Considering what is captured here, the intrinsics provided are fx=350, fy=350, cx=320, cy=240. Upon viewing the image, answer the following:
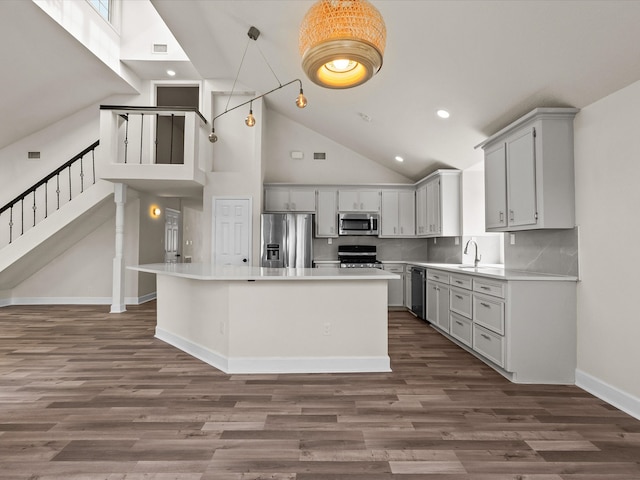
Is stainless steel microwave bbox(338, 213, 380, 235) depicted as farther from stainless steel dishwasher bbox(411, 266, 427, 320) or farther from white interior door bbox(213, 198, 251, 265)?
white interior door bbox(213, 198, 251, 265)

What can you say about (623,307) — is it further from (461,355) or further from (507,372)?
(461,355)


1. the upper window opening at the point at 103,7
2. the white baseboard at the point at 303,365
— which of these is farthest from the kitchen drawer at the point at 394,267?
the upper window opening at the point at 103,7

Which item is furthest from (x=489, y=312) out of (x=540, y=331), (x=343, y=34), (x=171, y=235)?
(x=171, y=235)

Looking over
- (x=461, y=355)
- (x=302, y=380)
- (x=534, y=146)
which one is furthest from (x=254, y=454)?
(x=534, y=146)

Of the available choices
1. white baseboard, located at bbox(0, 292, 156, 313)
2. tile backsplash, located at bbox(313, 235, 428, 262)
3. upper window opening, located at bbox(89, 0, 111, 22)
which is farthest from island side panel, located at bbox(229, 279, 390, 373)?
upper window opening, located at bbox(89, 0, 111, 22)

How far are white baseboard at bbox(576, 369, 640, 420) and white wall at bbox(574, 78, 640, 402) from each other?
0.03 m

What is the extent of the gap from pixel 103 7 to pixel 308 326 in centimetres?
721

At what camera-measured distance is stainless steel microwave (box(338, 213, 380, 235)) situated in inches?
270

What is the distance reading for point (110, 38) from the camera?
6.43 metres

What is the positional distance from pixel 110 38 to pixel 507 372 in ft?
26.6

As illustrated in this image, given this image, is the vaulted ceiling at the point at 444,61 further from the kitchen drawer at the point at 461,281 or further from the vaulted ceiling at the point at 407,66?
the kitchen drawer at the point at 461,281

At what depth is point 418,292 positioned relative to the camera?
5.78m

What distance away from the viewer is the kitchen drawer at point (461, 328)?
12.9 feet

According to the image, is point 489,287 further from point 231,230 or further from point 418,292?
point 231,230
